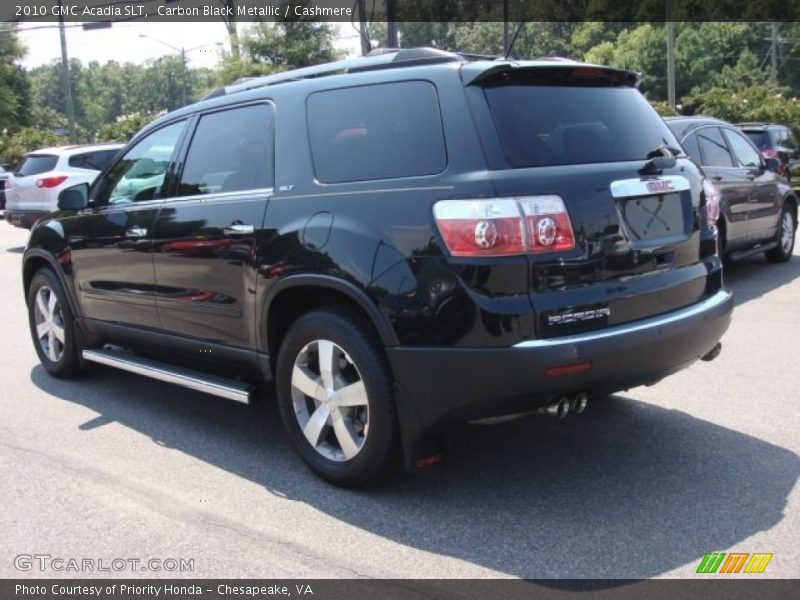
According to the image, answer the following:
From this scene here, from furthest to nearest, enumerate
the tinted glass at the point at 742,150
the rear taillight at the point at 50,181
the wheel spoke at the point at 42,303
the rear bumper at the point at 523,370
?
1. the rear taillight at the point at 50,181
2. the tinted glass at the point at 742,150
3. the wheel spoke at the point at 42,303
4. the rear bumper at the point at 523,370

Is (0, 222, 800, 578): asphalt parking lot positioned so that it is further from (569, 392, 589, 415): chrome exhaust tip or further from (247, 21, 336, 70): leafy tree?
(247, 21, 336, 70): leafy tree

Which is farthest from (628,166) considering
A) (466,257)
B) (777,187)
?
(777,187)

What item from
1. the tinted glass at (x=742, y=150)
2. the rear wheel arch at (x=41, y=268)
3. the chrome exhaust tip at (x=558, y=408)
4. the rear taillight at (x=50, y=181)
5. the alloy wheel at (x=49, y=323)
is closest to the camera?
the chrome exhaust tip at (x=558, y=408)

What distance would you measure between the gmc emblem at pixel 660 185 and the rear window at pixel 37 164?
43.2 ft

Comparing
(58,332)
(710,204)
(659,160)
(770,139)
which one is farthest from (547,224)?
(770,139)

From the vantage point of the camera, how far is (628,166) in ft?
12.5

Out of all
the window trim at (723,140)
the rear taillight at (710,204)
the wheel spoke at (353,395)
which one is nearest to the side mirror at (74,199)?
the wheel spoke at (353,395)

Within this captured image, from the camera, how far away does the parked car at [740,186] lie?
869 cm

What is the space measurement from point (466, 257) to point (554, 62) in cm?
119

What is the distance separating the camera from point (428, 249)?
11.4ft

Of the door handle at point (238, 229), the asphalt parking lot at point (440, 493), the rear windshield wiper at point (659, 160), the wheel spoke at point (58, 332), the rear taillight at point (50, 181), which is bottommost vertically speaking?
the asphalt parking lot at point (440, 493)

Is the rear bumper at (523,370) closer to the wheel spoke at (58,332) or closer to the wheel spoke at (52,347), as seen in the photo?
the wheel spoke at (58,332)

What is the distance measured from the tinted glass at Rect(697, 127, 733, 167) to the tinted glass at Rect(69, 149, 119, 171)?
1016 cm

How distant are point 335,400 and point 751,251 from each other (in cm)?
690
